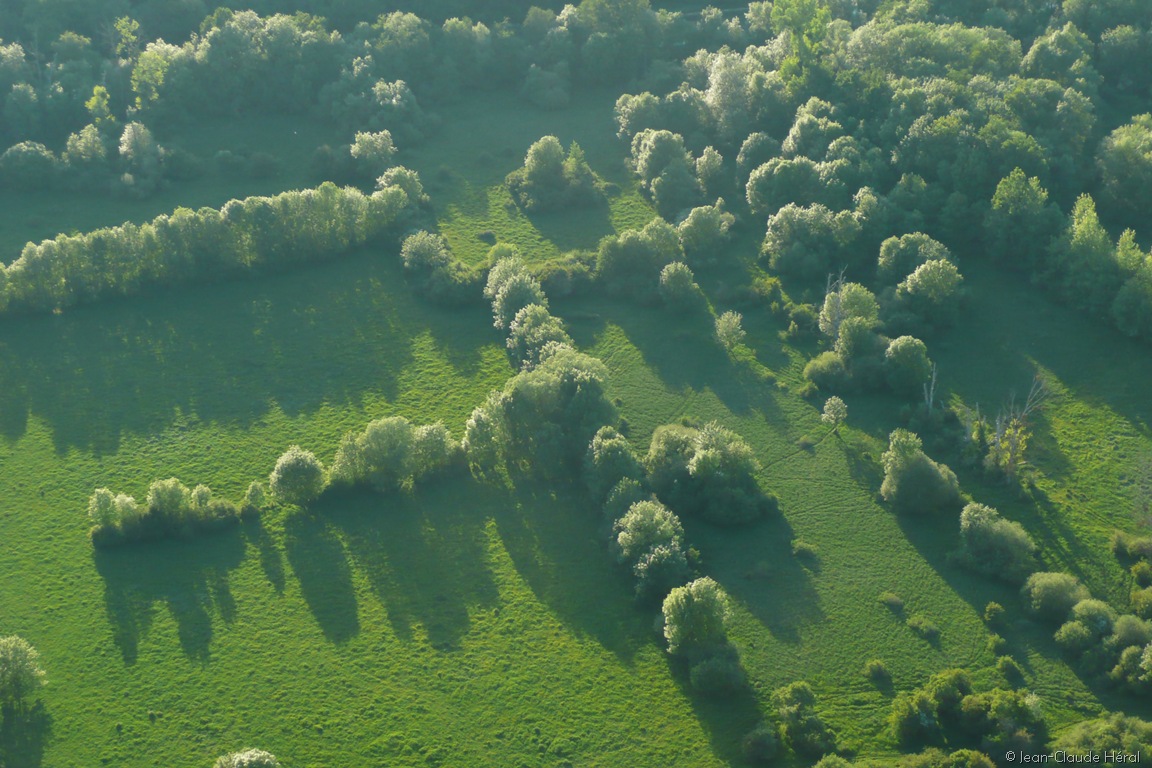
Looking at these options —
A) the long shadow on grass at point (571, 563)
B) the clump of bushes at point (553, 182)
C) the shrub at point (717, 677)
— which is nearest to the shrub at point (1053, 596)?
the shrub at point (717, 677)

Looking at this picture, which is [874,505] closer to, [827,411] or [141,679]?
[827,411]

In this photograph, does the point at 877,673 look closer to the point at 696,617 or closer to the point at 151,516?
the point at 696,617

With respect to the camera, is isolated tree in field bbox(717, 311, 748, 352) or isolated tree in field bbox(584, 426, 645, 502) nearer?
isolated tree in field bbox(584, 426, 645, 502)

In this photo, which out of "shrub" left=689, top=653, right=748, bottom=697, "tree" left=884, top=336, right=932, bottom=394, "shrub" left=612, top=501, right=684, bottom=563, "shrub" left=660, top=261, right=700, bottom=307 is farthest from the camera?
"shrub" left=660, top=261, right=700, bottom=307

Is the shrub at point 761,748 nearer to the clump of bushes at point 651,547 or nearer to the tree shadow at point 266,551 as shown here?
the clump of bushes at point 651,547

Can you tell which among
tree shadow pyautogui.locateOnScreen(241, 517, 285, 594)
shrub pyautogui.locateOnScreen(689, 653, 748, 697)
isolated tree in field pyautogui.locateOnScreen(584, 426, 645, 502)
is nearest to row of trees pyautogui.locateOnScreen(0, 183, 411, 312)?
tree shadow pyautogui.locateOnScreen(241, 517, 285, 594)

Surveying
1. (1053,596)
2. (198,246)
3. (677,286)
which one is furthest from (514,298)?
(1053,596)

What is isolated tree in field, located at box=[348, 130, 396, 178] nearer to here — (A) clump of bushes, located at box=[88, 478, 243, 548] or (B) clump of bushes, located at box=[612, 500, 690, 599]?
(A) clump of bushes, located at box=[88, 478, 243, 548]
